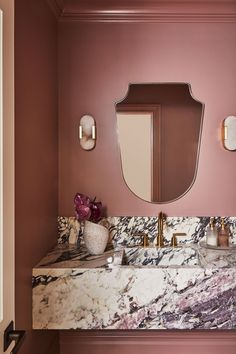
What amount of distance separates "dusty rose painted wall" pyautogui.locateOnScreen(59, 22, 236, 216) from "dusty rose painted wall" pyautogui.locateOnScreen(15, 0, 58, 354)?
0.68ft

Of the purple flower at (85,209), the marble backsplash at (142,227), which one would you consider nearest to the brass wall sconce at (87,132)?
the purple flower at (85,209)

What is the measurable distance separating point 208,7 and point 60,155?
141 cm

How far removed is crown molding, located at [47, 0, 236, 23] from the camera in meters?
2.24

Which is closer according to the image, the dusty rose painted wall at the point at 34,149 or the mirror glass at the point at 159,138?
the dusty rose painted wall at the point at 34,149

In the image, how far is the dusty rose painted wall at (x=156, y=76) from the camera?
7.60 feet

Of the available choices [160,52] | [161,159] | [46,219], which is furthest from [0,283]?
[160,52]

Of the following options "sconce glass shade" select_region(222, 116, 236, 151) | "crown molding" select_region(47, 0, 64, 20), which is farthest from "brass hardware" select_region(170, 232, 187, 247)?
"crown molding" select_region(47, 0, 64, 20)

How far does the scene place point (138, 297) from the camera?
66.2 inches

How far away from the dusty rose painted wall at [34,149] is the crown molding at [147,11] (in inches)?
6.9

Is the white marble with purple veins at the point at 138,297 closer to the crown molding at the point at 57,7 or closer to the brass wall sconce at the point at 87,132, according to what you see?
the brass wall sconce at the point at 87,132

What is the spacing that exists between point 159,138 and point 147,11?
0.85 meters

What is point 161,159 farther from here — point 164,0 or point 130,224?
point 164,0

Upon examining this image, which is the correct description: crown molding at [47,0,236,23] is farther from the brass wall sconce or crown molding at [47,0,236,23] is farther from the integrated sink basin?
the integrated sink basin

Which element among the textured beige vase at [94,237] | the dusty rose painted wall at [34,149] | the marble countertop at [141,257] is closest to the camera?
the dusty rose painted wall at [34,149]
